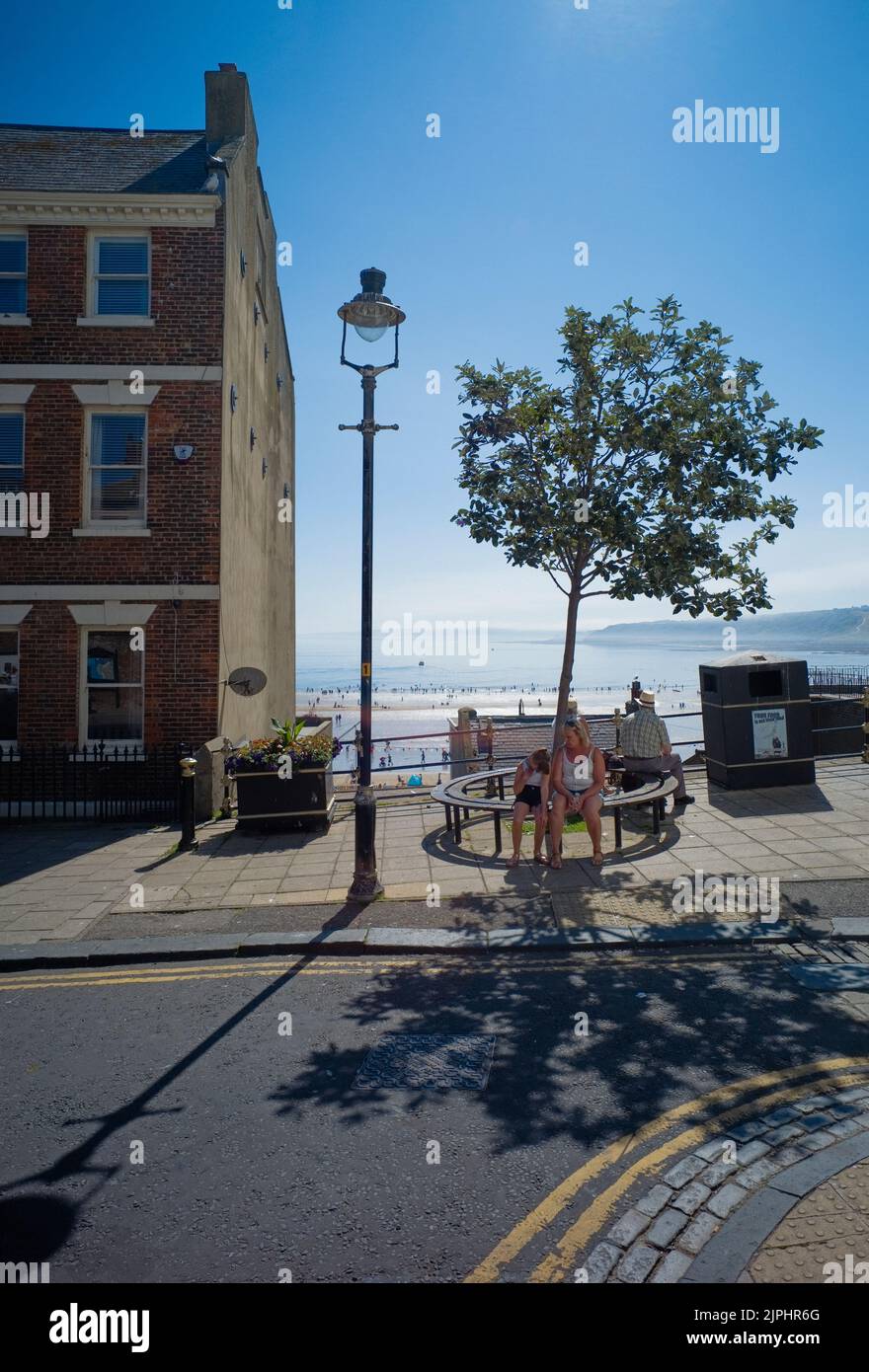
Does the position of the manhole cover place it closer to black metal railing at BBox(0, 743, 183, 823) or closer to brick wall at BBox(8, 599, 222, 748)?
black metal railing at BBox(0, 743, 183, 823)

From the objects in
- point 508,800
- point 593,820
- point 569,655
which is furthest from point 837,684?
point 593,820

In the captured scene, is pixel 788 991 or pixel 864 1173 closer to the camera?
pixel 864 1173

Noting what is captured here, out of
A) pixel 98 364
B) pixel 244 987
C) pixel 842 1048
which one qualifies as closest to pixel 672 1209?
pixel 842 1048

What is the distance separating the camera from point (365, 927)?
288 inches

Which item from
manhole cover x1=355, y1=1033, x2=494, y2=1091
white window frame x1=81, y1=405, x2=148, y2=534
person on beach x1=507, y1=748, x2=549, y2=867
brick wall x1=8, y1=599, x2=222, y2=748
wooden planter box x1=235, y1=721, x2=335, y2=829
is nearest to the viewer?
manhole cover x1=355, y1=1033, x2=494, y2=1091

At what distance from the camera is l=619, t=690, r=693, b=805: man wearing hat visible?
10922 millimetres

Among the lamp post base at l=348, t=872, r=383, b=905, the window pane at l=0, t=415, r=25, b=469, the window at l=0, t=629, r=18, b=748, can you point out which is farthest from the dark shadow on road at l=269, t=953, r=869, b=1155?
the window pane at l=0, t=415, r=25, b=469

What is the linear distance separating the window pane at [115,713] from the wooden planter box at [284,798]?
364 centimetres

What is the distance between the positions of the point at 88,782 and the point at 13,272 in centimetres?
933

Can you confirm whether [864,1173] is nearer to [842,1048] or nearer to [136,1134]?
[842,1048]

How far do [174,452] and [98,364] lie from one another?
213cm

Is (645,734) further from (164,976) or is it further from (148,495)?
(148,495)

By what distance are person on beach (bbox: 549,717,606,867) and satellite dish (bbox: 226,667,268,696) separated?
22.4 feet
